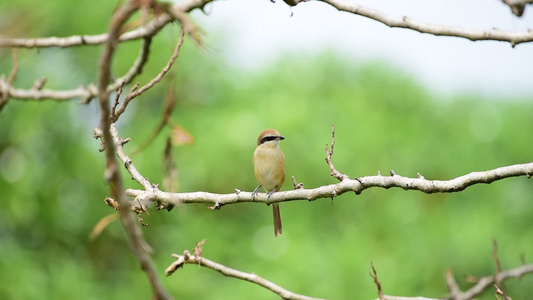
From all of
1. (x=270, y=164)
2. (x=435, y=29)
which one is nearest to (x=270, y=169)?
(x=270, y=164)

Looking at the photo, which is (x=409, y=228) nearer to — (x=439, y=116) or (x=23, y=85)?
(x=439, y=116)

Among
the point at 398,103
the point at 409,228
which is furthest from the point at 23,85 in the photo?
the point at 398,103

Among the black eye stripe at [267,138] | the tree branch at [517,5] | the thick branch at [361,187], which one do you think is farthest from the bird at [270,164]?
the tree branch at [517,5]

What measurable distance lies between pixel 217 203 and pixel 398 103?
715 inches

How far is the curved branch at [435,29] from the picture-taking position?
285cm

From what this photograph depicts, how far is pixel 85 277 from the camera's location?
1407 centimetres

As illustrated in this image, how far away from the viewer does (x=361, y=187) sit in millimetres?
3033

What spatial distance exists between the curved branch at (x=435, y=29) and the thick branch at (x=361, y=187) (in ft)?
1.71

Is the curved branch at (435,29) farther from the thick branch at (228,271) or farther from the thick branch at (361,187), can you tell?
the thick branch at (228,271)

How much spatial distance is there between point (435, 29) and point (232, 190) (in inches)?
515

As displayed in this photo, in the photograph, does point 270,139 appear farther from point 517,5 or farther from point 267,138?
point 517,5

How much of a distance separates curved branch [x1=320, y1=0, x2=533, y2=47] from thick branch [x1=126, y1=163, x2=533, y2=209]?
52 cm

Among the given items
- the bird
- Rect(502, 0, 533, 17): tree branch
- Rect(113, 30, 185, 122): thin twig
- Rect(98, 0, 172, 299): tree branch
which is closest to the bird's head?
the bird

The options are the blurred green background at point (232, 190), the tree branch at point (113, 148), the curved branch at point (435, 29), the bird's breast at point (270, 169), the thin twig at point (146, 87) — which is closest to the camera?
the tree branch at point (113, 148)
